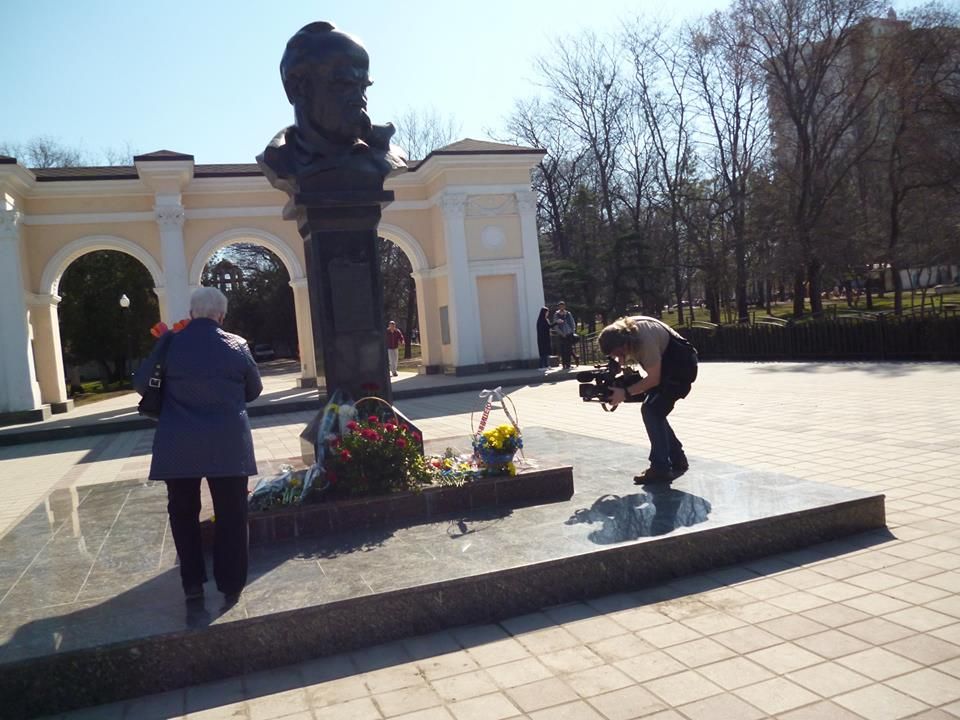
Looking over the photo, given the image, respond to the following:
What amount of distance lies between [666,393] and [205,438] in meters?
3.41

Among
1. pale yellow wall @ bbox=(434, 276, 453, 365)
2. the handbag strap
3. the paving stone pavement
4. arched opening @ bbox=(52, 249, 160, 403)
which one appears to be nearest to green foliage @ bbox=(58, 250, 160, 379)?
arched opening @ bbox=(52, 249, 160, 403)

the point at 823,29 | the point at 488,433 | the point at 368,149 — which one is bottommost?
the point at 488,433

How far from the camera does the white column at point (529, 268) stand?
22.0 metres

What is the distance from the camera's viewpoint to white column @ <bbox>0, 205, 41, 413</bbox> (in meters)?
17.9

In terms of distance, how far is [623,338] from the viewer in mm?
5637

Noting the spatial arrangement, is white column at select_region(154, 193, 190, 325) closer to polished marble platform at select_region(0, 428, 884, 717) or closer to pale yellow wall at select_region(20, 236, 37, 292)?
pale yellow wall at select_region(20, 236, 37, 292)

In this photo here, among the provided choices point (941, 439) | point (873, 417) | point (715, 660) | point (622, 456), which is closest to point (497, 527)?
point (715, 660)

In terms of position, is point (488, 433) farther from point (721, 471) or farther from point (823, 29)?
point (823, 29)

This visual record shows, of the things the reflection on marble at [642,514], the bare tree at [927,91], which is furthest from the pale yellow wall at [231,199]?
the bare tree at [927,91]

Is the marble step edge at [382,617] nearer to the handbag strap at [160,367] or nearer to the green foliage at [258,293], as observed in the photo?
the handbag strap at [160,367]

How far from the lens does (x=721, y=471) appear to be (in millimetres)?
6234

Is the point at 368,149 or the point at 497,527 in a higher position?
the point at 368,149

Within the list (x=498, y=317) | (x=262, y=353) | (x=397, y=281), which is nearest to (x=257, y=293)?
(x=262, y=353)

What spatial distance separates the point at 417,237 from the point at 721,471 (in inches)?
687
